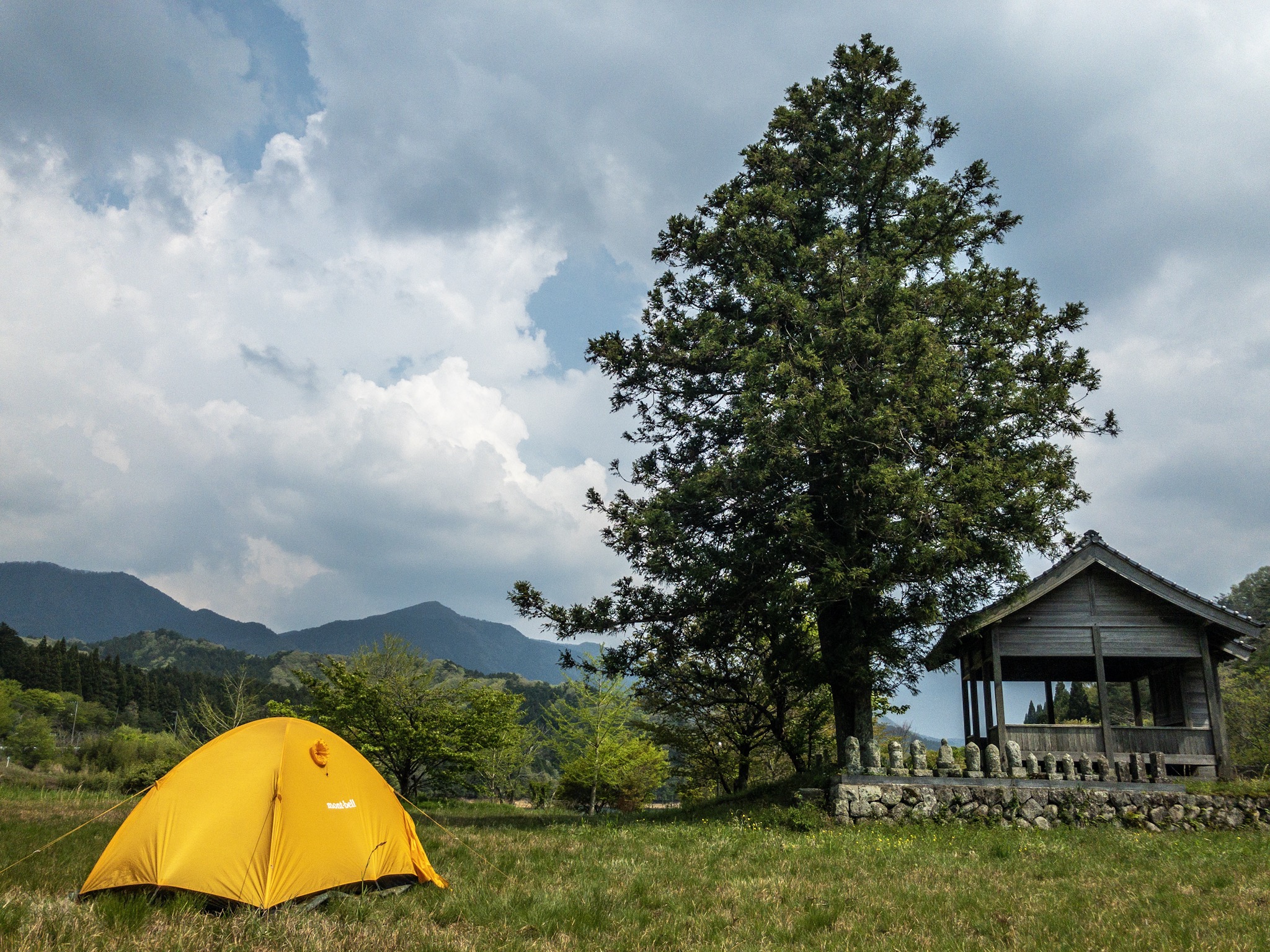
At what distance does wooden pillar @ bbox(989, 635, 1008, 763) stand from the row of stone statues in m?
1.85

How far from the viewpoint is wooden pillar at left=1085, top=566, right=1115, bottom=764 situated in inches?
745

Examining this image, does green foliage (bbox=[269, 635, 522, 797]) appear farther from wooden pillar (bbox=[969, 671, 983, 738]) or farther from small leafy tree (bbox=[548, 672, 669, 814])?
wooden pillar (bbox=[969, 671, 983, 738])

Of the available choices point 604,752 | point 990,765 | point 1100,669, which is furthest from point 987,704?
point 604,752

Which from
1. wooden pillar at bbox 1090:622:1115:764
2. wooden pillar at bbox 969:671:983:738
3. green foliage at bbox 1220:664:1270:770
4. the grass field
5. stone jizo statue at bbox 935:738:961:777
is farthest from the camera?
green foliage at bbox 1220:664:1270:770

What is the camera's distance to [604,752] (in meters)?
40.3

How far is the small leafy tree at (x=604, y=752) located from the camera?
132ft

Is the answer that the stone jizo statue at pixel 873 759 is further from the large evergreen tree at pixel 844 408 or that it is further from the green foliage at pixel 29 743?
the green foliage at pixel 29 743

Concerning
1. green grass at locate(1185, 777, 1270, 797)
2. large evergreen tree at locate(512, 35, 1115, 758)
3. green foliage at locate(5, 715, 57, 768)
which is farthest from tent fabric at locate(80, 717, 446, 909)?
green foliage at locate(5, 715, 57, 768)

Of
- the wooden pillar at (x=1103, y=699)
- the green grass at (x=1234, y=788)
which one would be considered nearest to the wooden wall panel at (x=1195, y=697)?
the wooden pillar at (x=1103, y=699)

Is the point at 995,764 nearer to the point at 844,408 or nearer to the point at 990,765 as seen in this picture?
the point at 990,765

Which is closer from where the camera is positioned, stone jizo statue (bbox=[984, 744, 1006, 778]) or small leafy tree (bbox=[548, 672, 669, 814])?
stone jizo statue (bbox=[984, 744, 1006, 778])

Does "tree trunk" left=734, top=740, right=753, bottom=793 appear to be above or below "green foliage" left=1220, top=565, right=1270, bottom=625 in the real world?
below

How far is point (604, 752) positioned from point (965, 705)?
21952 millimetres

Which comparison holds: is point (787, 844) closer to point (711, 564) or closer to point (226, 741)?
point (711, 564)
